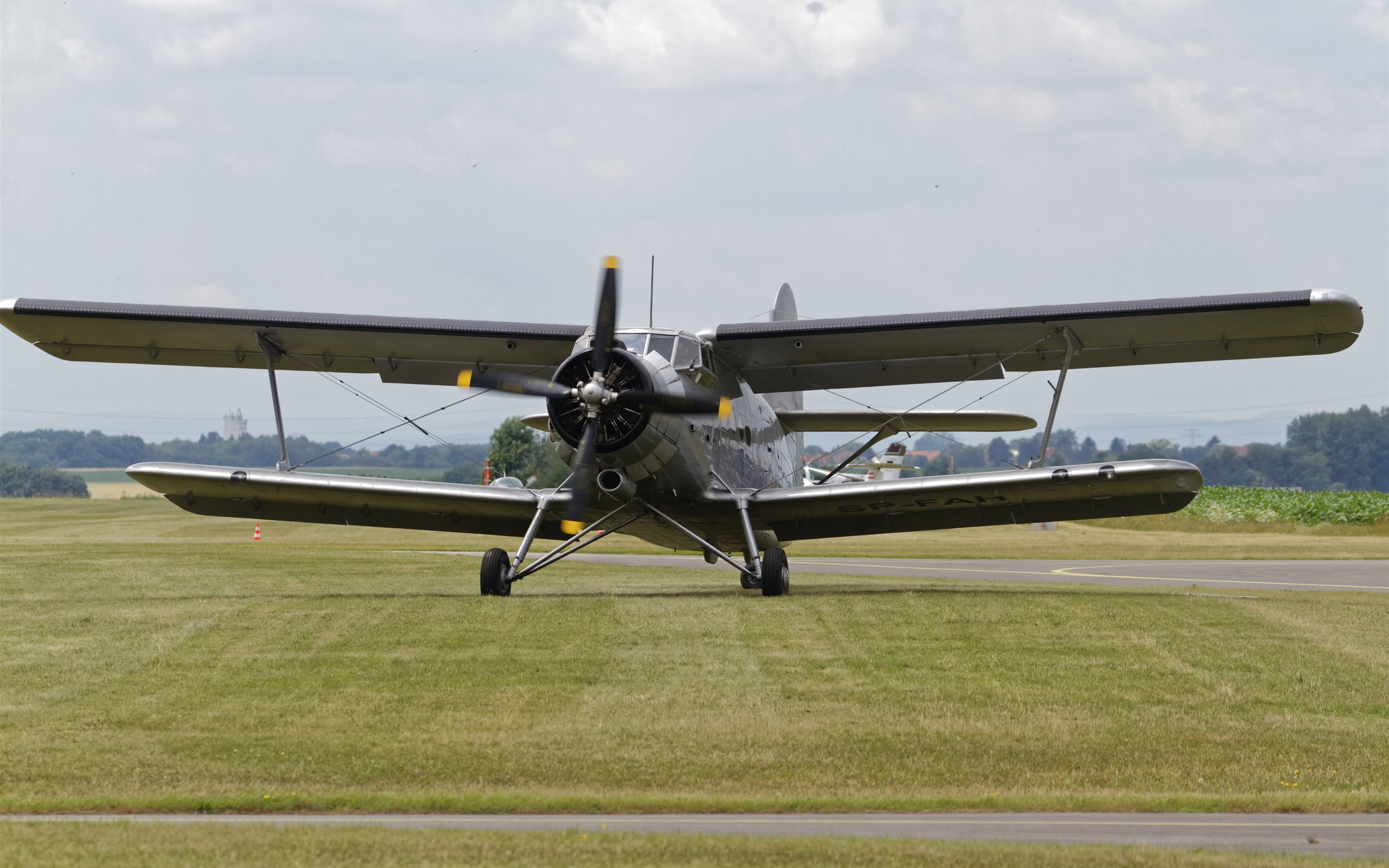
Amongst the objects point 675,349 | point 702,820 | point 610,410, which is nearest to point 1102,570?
point 675,349

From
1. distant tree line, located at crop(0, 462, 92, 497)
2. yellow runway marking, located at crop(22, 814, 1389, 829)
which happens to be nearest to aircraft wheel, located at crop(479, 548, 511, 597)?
yellow runway marking, located at crop(22, 814, 1389, 829)

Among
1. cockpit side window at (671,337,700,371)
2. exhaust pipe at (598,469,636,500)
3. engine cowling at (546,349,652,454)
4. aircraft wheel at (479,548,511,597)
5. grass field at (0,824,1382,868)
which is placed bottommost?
grass field at (0,824,1382,868)

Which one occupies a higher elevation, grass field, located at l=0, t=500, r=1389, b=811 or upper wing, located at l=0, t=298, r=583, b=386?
upper wing, located at l=0, t=298, r=583, b=386

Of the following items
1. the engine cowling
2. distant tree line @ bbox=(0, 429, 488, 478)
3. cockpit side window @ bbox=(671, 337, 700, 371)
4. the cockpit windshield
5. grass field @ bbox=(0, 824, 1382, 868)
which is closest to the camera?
grass field @ bbox=(0, 824, 1382, 868)

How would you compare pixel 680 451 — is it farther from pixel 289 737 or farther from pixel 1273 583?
pixel 1273 583

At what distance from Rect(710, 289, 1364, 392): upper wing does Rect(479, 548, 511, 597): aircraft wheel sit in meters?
4.45

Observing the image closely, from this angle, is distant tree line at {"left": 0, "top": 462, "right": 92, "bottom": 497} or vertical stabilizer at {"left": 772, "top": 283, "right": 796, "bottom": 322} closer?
vertical stabilizer at {"left": 772, "top": 283, "right": 796, "bottom": 322}

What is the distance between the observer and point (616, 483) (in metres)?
18.9

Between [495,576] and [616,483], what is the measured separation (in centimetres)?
202

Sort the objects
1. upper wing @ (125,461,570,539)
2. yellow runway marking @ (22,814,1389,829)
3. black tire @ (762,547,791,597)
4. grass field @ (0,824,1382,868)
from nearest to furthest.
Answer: grass field @ (0,824,1382,868), yellow runway marking @ (22,814,1389,829), black tire @ (762,547,791,597), upper wing @ (125,461,570,539)

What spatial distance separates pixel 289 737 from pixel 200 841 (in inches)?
107

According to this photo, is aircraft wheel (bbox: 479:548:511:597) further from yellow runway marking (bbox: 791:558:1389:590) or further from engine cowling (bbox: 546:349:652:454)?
yellow runway marking (bbox: 791:558:1389:590)

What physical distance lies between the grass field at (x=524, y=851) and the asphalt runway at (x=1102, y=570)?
63.4ft

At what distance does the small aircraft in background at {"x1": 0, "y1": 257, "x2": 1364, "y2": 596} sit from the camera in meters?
18.3
